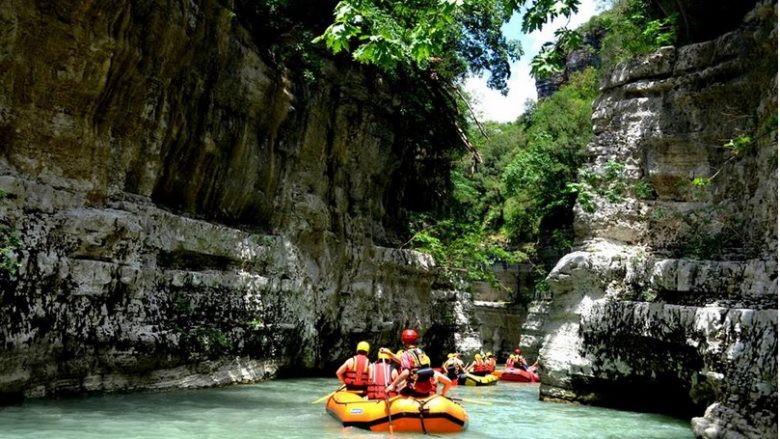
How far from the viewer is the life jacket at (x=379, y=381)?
1021 cm

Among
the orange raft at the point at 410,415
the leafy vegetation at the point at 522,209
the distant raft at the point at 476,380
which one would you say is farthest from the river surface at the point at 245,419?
the leafy vegetation at the point at 522,209

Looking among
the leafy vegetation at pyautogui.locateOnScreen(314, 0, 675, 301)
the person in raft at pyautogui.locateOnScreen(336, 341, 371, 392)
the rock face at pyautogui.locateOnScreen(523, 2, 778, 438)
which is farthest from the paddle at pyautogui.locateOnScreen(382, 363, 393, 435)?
the leafy vegetation at pyautogui.locateOnScreen(314, 0, 675, 301)

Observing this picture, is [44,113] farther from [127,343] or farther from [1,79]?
[127,343]

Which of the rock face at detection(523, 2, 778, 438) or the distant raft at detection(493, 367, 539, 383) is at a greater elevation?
the rock face at detection(523, 2, 778, 438)

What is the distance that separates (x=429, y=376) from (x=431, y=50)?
4.77 meters

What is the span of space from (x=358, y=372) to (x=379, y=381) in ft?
1.65

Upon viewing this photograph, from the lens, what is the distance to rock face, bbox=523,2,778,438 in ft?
31.1

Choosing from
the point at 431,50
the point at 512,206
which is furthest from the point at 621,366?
the point at 512,206

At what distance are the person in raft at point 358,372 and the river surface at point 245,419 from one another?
0.61 meters

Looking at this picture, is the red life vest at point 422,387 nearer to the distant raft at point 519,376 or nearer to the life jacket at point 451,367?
the life jacket at point 451,367

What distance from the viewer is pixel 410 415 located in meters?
9.40

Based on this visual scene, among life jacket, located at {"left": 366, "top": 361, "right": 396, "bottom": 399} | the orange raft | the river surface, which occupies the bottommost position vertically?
the river surface

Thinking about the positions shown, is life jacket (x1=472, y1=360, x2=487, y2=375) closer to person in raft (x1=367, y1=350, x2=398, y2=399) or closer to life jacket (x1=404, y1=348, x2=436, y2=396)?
person in raft (x1=367, y1=350, x2=398, y2=399)

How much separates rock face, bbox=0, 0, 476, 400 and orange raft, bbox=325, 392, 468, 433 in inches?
172
